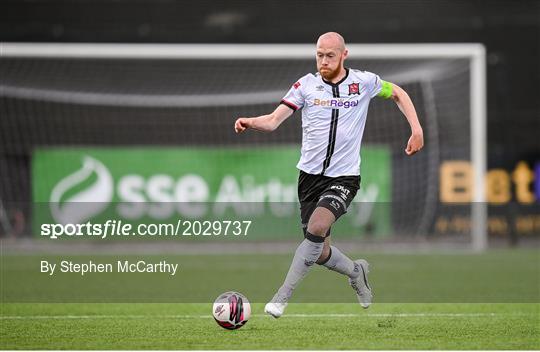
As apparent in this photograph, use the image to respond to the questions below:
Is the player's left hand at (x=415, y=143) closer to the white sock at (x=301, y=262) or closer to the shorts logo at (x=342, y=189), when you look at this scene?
the shorts logo at (x=342, y=189)

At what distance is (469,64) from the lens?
68.1ft

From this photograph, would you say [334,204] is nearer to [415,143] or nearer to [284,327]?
[415,143]

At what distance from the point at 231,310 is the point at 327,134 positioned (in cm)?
146

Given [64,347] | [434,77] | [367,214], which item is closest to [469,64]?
[434,77]

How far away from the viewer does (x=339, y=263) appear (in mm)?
8125

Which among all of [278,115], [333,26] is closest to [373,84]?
[278,115]

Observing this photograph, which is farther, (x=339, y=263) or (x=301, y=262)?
(x=339, y=263)

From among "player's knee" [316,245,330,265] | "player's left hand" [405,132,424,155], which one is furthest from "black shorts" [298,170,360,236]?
"player's left hand" [405,132,424,155]

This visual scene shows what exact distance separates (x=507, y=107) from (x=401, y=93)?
17.9 m

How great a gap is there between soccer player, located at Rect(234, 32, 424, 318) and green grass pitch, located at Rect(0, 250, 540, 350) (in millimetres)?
651

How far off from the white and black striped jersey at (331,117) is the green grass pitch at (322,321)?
4.05 ft
